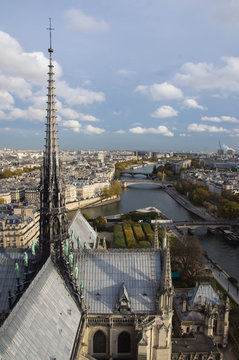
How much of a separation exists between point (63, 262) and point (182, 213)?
57402 millimetres

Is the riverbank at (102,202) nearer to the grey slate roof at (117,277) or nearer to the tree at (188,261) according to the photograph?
the tree at (188,261)

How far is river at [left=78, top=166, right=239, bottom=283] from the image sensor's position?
3978 centimetres

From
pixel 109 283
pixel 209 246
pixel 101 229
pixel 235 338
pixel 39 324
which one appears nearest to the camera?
pixel 39 324

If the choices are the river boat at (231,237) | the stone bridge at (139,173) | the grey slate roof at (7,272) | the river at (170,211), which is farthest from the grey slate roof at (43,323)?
the stone bridge at (139,173)

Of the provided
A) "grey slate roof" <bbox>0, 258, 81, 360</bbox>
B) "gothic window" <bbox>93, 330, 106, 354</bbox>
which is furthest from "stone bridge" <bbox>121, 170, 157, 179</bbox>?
"grey slate roof" <bbox>0, 258, 81, 360</bbox>

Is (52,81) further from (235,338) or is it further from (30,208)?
(30,208)

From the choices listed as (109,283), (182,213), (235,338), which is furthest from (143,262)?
(182,213)

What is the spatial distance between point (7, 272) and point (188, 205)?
66270 millimetres

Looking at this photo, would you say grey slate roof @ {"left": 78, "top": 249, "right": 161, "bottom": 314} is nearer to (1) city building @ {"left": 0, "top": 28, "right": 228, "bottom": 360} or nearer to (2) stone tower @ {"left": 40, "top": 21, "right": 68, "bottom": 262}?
(1) city building @ {"left": 0, "top": 28, "right": 228, "bottom": 360}

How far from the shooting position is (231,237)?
159 ft

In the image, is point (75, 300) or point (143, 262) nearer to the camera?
point (75, 300)

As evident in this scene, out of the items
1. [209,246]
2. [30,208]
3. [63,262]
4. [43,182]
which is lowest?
[209,246]

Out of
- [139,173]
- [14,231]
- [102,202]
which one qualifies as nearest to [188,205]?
[102,202]

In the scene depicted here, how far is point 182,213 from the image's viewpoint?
69.2 metres
